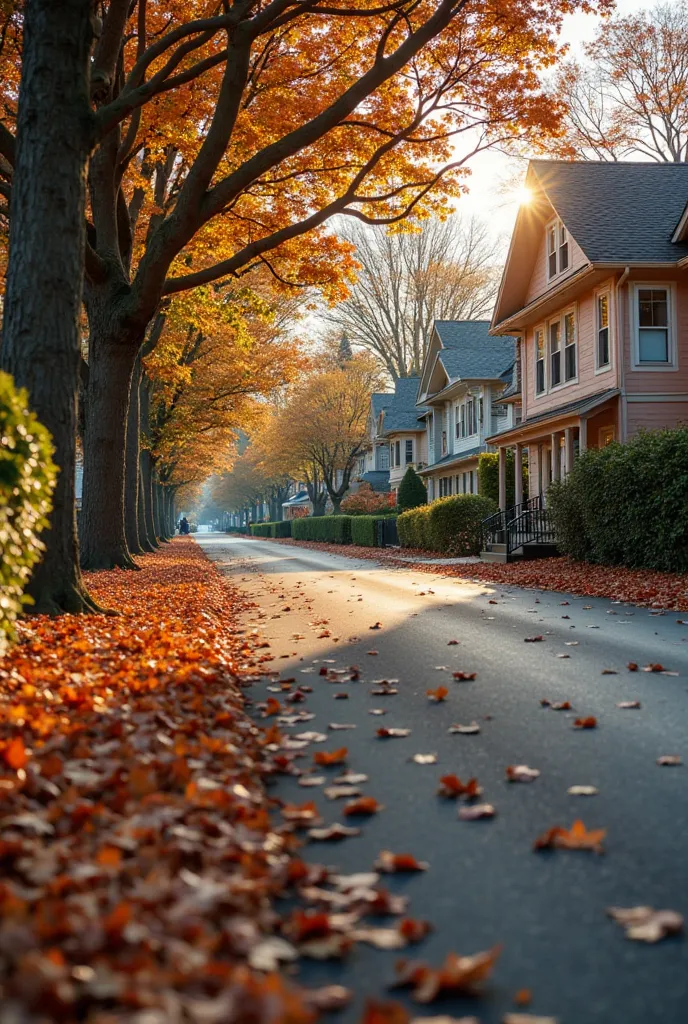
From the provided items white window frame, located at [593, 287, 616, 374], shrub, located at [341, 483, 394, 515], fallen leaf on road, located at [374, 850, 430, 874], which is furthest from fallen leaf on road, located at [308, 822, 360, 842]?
shrub, located at [341, 483, 394, 515]

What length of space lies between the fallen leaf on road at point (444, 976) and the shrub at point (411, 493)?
42.9m

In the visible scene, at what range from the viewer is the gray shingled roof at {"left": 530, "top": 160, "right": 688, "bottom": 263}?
2214 centimetres

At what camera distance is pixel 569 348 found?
2562 cm

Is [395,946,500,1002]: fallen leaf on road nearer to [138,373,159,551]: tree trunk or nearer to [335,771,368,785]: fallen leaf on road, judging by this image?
[335,771,368,785]: fallen leaf on road

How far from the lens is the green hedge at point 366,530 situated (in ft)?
125

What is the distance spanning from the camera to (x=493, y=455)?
111 feet

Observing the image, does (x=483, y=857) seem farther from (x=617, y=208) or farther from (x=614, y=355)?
(x=617, y=208)

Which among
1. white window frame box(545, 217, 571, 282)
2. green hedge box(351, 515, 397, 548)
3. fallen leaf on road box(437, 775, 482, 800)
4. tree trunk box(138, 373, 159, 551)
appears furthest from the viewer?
green hedge box(351, 515, 397, 548)

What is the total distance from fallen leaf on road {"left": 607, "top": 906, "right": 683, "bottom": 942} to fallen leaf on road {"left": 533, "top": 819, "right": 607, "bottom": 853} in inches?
21.6

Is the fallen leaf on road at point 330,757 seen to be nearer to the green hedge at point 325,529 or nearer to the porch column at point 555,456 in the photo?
the porch column at point 555,456

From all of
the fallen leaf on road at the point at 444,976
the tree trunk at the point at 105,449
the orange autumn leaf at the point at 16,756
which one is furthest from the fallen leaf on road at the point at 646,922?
the tree trunk at the point at 105,449

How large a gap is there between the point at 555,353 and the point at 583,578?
12.3 m

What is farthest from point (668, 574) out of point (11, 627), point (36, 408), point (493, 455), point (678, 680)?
point (493, 455)

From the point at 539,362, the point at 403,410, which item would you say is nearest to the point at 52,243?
the point at 539,362
